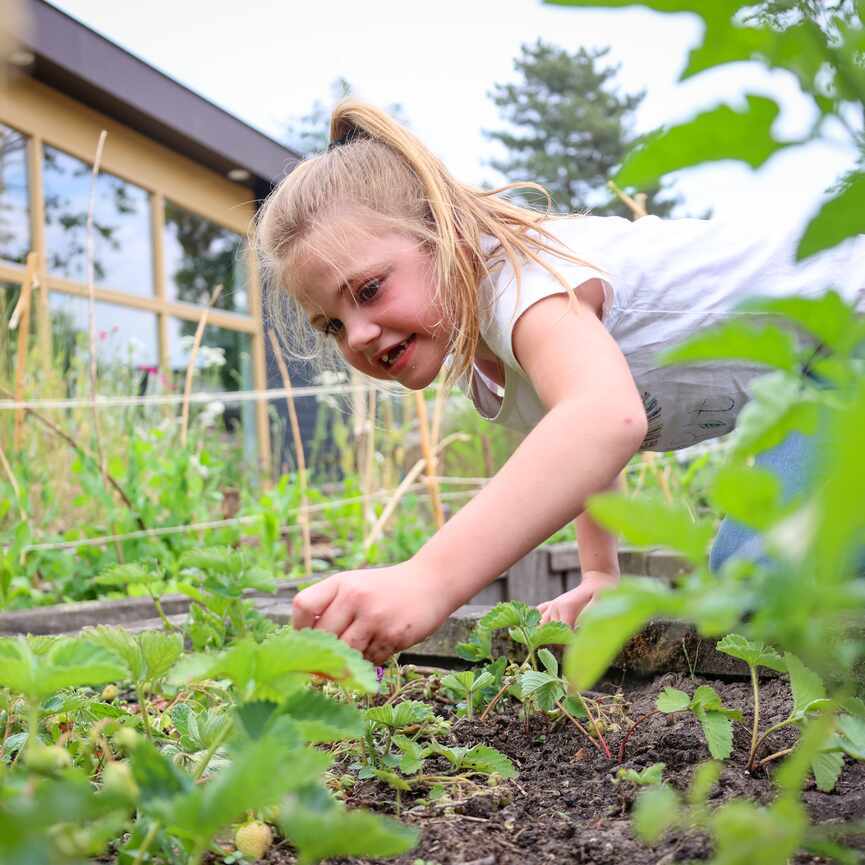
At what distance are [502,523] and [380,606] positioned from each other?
0.18 metres

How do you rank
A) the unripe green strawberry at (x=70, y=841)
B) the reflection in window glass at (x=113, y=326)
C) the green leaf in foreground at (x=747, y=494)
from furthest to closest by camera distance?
the reflection in window glass at (x=113, y=326) < the unripe green strawberry at (x=70, y=841) < the green leaf in foreground at (x=747, y=494)

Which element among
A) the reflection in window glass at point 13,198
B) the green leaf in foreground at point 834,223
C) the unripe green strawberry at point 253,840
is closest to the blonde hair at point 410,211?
the unripe green strawberry at point 253,840

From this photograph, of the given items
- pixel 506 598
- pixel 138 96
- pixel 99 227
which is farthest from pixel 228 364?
pixel 506 598

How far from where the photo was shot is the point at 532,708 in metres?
1.34

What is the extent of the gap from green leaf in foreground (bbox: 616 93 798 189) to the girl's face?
1.29 metres

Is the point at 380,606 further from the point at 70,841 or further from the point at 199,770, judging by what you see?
the point at 70,841

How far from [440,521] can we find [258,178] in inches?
268

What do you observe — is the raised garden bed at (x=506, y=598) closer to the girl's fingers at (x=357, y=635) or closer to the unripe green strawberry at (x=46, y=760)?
the girl's fingers at (x=357, y=635)

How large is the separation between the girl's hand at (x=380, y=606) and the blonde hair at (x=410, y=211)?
65 cm

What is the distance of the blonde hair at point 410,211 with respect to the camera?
1737mm

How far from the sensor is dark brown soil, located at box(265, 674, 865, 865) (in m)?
0.88

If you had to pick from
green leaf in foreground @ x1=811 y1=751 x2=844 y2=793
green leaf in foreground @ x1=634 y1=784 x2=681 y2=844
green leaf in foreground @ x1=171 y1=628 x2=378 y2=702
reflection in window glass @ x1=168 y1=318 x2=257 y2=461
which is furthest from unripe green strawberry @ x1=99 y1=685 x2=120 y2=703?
reflection in window glass @ x1=168 y1=318 x2=257 y2=461

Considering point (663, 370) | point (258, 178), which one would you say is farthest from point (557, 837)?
point (258, 178)

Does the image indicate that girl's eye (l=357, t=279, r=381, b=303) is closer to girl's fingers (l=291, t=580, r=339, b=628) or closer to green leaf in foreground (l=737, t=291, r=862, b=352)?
girl's fingers (l=291, t=580, r=339, b=628)
